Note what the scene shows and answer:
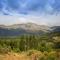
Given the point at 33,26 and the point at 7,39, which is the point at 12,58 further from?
the point at 33,26

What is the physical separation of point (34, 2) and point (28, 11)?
1.00 feet

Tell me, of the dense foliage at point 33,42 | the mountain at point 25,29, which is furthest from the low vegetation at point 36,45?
the mountain at point 25,29

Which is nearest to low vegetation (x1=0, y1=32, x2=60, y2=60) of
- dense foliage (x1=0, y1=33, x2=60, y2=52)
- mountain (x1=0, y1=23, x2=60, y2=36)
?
dense foliage (x1=0, y1=33, x2=60, y2=52)

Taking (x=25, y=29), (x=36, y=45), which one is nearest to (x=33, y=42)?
(x=36, y=45)

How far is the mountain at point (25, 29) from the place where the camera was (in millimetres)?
4846

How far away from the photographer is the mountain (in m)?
4.85

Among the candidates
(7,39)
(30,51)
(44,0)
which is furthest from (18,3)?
(30,51)

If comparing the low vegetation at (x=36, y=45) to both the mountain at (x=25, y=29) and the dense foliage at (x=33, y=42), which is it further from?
the mountain at (x=25, y=29)

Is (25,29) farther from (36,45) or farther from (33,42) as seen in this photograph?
(36,45)

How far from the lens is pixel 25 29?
4.93 meters

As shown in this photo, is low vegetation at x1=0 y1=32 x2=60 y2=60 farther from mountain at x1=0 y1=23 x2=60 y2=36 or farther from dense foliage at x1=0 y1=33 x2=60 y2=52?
mountain at x1=0 y1=23 x2=60 y2=36

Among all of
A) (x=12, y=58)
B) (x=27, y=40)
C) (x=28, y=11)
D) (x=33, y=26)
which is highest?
(x=28, y=11)

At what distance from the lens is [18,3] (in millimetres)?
4973

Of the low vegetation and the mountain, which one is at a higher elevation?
the mountain
